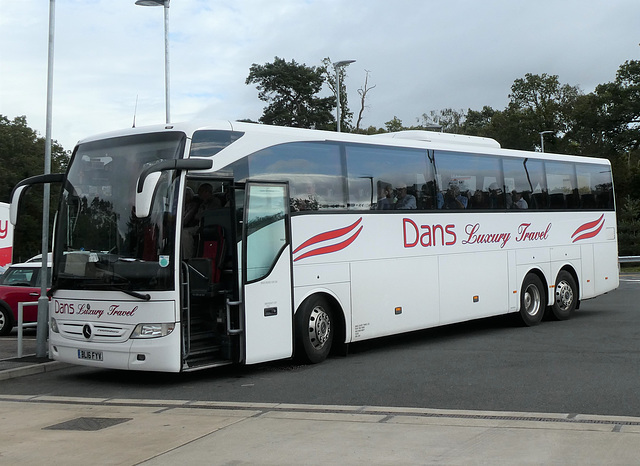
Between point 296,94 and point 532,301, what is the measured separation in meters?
48.6

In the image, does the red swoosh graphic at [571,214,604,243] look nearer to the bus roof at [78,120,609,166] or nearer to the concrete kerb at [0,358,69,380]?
the bus roof at [78,120,609,166]

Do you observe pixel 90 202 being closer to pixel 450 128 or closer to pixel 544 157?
pixel 544 157

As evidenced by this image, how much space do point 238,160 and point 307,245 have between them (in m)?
1.74

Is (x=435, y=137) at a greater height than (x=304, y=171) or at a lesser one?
greater

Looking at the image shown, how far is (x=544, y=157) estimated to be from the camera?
1845 centimetres

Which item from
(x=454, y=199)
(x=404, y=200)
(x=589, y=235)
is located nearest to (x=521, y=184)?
(x=454, y=199)

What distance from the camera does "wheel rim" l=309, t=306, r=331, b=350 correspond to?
12.7m

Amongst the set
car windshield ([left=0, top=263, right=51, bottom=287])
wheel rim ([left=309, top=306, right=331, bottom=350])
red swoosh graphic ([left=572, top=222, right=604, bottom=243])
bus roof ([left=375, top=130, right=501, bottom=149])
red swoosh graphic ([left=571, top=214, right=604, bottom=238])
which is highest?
bus roof ([left=375, top=130, right=501, bottom=149])

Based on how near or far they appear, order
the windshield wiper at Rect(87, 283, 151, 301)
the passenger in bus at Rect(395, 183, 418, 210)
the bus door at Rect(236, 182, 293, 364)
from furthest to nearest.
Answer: the passenger in bus at Rect(395, 183, 418, 210)
the bus door at Rect(236, 182, 293, 364)
the windshield wiper at Rect(87, 283, 151, 301)

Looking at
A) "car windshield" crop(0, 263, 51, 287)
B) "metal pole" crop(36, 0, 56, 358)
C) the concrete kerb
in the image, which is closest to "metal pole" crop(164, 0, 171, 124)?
"car windshield" crop(0, 263, 51, 287)

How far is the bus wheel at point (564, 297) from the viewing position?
1856 cm

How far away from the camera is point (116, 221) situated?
11148 millimetres

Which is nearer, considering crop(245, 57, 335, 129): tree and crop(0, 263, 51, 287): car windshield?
crop(0, 263, 51, 287): car windshield

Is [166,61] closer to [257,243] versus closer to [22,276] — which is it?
[22,276]
